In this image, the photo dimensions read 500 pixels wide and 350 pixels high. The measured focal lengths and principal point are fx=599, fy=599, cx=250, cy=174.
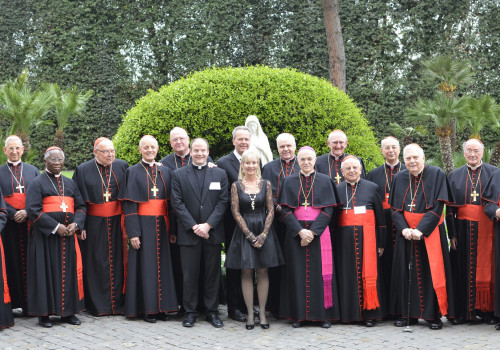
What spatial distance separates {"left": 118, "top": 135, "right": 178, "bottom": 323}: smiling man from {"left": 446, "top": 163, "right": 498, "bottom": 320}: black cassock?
311 cm

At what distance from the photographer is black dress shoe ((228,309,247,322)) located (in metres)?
6.56

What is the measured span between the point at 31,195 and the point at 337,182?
344 centimetres

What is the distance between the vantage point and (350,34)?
16.4 metres

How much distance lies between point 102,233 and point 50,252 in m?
0.64

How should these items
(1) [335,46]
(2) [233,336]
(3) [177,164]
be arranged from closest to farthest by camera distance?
(2) [233,336] → (3) [177,164] → (1) [335,46]

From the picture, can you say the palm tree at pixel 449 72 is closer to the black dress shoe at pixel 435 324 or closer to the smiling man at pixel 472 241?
the smiling man at pixel 472 241

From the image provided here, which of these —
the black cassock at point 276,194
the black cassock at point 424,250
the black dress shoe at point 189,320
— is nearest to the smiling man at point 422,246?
the black cassock at point 424,250

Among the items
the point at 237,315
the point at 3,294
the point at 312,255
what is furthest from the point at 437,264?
the point at 3,294

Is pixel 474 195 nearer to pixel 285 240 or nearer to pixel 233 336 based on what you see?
pixel 285 240

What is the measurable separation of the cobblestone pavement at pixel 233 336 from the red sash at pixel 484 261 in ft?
0.91

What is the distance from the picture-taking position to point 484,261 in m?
6.29

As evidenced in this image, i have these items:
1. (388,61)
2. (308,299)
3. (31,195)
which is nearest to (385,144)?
(308,299)

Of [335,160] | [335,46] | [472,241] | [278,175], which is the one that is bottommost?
[472,241]

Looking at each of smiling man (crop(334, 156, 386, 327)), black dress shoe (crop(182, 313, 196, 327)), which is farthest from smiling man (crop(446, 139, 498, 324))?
black dress shoe (crop(182, 313, 196, 327))
